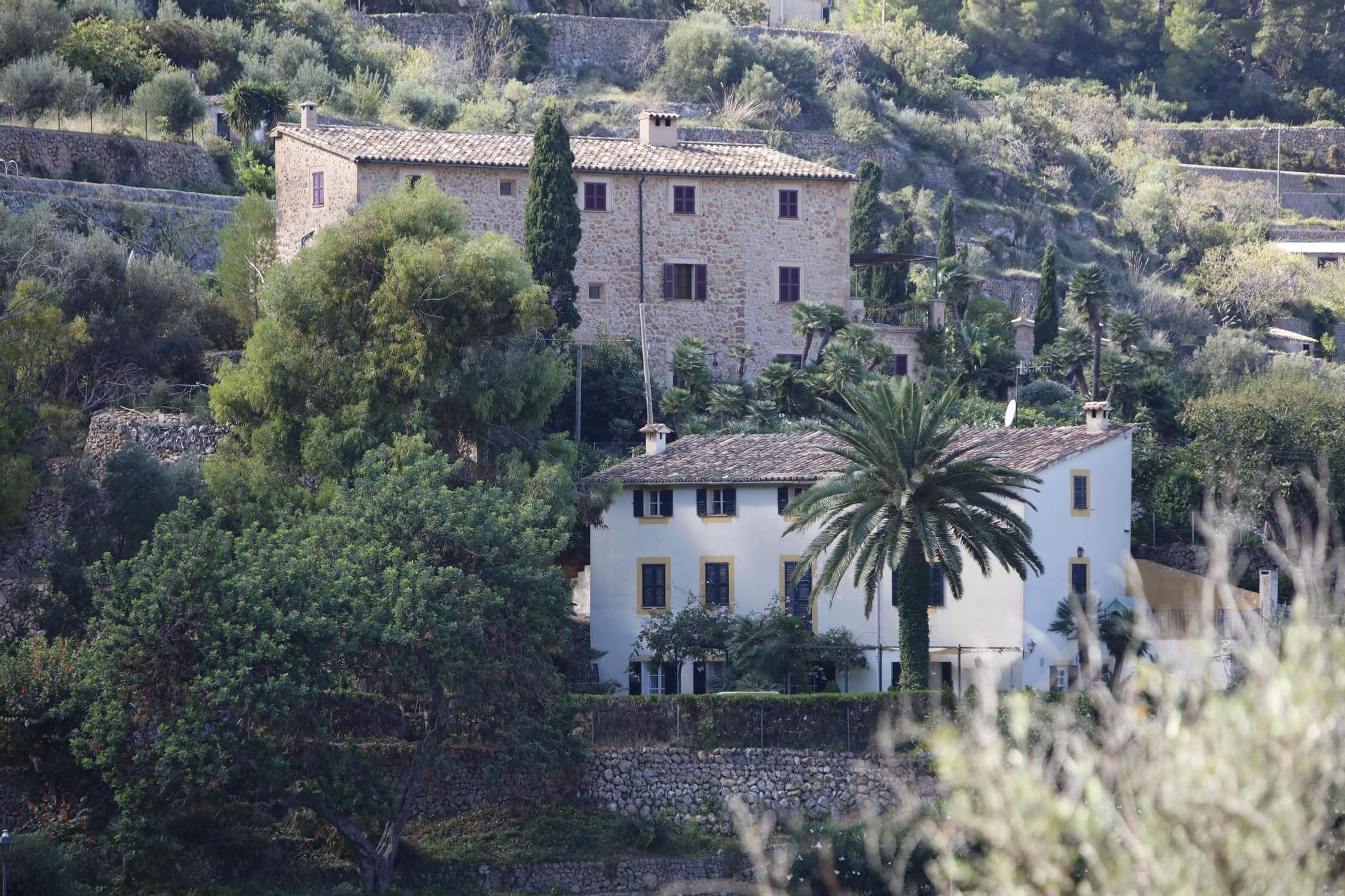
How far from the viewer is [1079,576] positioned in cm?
3822

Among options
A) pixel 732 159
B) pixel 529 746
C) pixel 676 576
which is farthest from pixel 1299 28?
pixel 529 746

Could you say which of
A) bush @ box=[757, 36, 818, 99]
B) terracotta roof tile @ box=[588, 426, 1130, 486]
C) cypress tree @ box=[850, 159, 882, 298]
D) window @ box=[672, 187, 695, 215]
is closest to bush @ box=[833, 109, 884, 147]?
bush @ box=[757, 36, 818, 99]

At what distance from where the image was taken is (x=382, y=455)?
36.0 meters

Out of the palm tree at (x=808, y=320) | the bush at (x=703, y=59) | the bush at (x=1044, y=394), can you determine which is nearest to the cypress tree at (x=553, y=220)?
the palm tree at (x=808, y=320)

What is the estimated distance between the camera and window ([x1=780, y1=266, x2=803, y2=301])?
50.5 meters

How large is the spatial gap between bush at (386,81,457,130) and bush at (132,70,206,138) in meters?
11.5

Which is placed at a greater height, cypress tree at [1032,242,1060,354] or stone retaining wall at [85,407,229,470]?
cypress tree at [1032,242,1060,354]

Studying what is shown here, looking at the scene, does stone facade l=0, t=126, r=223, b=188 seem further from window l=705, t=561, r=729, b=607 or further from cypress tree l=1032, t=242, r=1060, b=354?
cypress tree l=1032, t=242, r=1060, b=354

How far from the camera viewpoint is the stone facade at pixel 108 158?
2015 inches

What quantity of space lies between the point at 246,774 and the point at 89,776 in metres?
3.15

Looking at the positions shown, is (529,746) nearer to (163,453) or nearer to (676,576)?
(676,576)

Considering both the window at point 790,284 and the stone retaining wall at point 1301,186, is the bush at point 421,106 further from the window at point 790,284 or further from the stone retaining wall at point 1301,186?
the stone retaining wall at point 1301,186

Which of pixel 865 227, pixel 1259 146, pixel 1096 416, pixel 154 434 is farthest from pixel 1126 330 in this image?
pixel 1259 146

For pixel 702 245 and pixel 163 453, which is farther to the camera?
pixel 702 245
